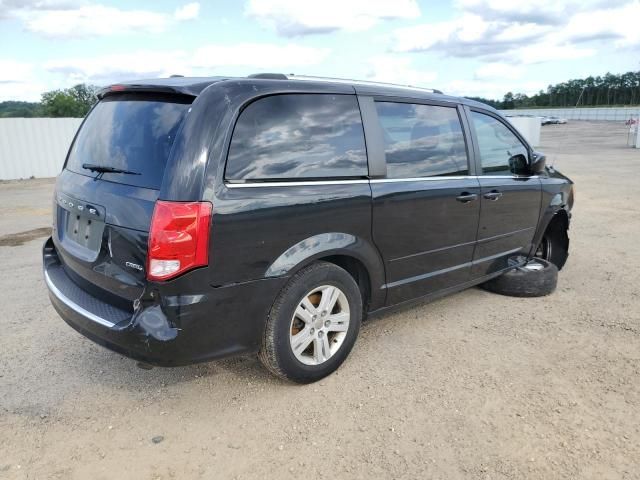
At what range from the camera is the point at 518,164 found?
4.68 metres

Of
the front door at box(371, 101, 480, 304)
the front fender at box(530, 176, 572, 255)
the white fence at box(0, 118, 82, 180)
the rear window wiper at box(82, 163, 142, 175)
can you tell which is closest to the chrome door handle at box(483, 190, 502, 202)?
the front door at box(371, 101, 480, 304)

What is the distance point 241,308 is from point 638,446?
2.18m

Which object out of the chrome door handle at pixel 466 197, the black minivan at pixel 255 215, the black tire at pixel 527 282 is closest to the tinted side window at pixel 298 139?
the black minivan at pixel 255 215

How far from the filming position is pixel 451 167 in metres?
4.00

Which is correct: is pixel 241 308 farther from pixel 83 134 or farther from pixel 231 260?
pixel 83 134

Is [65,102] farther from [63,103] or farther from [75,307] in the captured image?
[75,307]

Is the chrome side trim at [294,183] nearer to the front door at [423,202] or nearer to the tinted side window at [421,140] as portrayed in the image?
the front door at [423,202]

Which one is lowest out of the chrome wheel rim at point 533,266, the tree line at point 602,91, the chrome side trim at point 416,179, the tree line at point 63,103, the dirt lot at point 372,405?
the dirt lot at point 372,405

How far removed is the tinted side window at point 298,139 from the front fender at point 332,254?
1.27ft

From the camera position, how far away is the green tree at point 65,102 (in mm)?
35844

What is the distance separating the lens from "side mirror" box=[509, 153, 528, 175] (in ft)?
15.1

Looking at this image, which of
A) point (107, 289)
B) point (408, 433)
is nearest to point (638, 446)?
point (408, 433)

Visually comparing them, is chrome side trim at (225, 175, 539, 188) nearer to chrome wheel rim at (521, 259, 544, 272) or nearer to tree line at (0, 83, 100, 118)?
chrome wheel rim at (521, 259, 544, 272)

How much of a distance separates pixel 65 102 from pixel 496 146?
39.1 m
